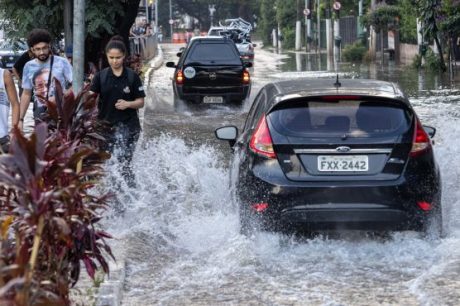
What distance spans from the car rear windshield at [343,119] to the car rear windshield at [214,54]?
1470 centimetres

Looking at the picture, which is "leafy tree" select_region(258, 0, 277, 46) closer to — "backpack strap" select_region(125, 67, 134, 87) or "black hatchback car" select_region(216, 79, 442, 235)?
"backpack strap" select_region(125, 67, 134, 87)

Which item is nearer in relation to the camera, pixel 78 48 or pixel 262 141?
pixel 262 141

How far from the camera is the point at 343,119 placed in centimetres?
802

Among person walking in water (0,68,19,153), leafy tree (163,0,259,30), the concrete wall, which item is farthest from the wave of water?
leafy tree (163,0,259,30)

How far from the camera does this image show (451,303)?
6.54 m

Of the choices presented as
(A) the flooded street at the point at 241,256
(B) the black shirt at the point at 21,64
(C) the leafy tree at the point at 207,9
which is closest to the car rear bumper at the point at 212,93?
(B) the black shirt at the point at 21,64

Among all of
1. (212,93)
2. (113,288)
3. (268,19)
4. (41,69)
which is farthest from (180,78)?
(268,19)

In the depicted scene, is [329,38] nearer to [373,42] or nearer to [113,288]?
[373,42]

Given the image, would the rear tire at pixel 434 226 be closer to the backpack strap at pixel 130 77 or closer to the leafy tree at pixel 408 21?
the backpack strap at pixel 130 77

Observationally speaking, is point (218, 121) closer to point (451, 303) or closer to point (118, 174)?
point (118, 174)

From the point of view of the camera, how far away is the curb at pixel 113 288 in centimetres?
621

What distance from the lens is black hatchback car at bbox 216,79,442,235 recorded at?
7.65 meters

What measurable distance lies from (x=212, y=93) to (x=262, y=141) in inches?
569

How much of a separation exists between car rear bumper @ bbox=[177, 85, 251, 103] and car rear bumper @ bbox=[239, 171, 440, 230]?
14660mm
